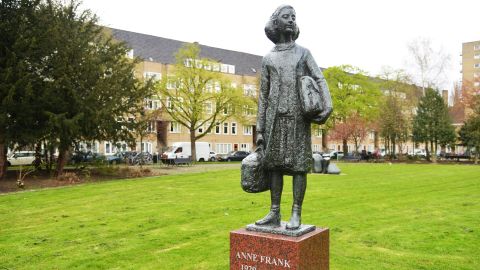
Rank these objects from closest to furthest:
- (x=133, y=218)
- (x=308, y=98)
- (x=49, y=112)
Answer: (x=308, y=98) → (x=133, y=218) → (x=49, y=112)

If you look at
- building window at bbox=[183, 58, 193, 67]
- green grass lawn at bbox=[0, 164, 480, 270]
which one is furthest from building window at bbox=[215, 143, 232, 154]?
green grass lawn at bbox=[0, 164, 480, 270]

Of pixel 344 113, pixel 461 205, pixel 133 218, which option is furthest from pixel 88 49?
pixel 344 113

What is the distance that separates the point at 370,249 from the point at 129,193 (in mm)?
11235

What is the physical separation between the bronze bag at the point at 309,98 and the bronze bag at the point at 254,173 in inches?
31.5

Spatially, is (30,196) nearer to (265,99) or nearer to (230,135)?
(265,99)

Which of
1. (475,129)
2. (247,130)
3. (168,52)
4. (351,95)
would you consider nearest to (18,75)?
(475,129)

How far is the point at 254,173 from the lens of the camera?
5824 millimetres

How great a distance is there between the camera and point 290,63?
5.78m

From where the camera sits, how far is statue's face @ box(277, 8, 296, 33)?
5.79 metres

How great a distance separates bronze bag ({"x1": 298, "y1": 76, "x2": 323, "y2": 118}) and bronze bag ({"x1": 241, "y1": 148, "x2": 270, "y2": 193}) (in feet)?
2.62

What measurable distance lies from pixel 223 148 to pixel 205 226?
5463cm

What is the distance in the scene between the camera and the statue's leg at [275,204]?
5816 millimetres

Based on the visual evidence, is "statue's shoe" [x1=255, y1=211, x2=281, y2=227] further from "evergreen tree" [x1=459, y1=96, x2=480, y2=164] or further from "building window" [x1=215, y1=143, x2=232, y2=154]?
"building window" [x1=215, y1=143, x2=232, y2=154]

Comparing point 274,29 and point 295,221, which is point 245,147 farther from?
point 295,221
